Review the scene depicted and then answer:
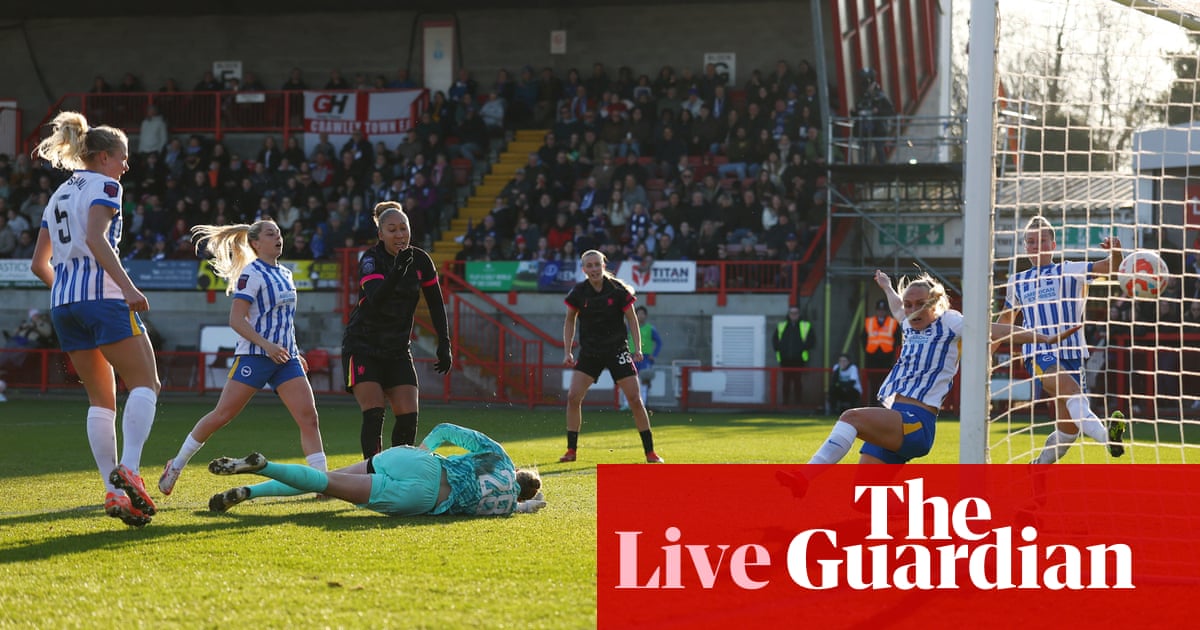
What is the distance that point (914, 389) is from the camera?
6855mm

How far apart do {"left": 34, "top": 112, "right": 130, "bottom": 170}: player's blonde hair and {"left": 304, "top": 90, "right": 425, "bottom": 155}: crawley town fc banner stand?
22.9m

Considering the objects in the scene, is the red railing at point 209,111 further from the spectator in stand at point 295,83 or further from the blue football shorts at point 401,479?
the blue football shorts at point 401,479

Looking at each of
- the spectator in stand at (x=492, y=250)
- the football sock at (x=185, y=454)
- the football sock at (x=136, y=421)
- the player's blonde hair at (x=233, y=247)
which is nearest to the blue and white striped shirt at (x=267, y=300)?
→ the player's blonde hair at (x=233, y=247)

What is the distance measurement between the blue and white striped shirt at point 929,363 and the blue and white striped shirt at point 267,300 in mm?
3774

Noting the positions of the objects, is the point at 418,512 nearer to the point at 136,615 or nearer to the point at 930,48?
the point at 136,615

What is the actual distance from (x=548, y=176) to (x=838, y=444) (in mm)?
18875

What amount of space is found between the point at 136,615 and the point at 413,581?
1.07 meters

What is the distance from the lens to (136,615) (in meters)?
4.40

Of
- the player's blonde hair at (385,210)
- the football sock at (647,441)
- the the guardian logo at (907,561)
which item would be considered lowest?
the football sock at (647,441)

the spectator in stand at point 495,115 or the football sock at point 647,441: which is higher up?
the spectator in stand at point 495,115

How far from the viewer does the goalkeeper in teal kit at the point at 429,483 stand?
6578mm

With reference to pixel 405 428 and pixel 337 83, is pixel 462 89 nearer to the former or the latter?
pixel 337 83

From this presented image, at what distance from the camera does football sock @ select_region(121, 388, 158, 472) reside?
21.7ft

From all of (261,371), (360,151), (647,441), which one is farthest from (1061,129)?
(360,151)
